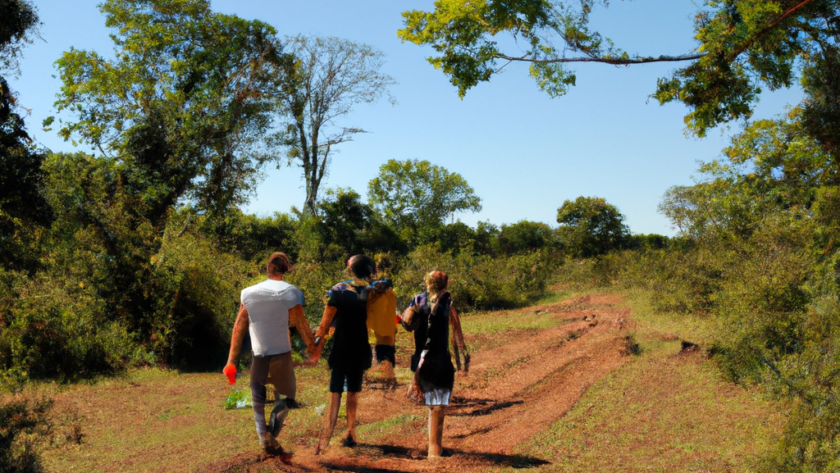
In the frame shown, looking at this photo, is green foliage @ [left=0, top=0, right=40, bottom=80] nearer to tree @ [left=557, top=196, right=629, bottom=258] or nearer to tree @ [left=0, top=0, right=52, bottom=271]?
tree @ [left=0, top=0, right=52, bottom=271]

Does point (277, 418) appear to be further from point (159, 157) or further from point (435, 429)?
point (159, 157)

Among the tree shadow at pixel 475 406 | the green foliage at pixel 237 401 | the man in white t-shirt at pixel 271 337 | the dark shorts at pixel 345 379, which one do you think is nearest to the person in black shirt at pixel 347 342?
the dark shorts at pixel 345 379

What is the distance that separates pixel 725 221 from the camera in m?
18.7

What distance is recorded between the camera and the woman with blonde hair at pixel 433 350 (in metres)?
5.94

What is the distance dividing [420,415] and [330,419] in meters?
1.95

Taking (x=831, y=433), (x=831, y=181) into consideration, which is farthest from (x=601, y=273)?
(x=831, y=433)

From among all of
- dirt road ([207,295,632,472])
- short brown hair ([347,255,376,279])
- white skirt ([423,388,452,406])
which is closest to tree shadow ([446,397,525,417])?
dirt road ([207,295,632,472])

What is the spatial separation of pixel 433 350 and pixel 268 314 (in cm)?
161

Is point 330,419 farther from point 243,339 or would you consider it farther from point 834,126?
→ point 834,126

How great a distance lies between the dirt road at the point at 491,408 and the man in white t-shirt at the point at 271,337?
34cm

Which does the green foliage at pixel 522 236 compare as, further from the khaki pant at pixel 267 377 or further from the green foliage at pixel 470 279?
the khaki pant at pixel 267 377

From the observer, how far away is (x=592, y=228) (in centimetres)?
3544

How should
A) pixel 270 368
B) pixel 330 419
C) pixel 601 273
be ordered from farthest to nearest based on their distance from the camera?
pixel 601 273 → pixel 330 419 → pixel 270 368

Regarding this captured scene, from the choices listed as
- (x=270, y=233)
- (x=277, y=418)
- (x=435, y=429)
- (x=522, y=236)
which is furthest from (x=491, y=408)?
(x=522, y=236)
